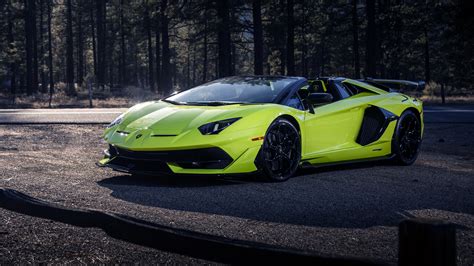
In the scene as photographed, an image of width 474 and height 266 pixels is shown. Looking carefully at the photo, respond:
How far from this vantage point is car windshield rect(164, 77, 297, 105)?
7.07 meters

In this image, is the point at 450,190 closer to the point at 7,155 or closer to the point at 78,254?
the point at 78,254

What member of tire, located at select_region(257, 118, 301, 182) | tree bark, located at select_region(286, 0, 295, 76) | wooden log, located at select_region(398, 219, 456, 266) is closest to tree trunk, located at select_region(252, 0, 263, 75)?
tree bark, located at select_region(286, 0, 295, 76)

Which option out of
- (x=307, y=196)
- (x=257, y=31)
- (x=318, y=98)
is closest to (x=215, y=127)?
(x=307, y=196)

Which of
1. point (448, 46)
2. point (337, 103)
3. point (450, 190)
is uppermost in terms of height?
point (448, 46)

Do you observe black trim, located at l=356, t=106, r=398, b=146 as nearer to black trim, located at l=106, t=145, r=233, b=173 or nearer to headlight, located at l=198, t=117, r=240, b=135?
headlight, located at l=198, t=117, r=240, b=135

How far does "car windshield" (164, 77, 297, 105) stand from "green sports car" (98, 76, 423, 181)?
0.01 m

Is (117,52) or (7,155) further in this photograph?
(117,52)

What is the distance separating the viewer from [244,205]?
519 cm

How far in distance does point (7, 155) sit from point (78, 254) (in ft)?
18.5

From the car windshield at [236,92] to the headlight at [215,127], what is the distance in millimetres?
722

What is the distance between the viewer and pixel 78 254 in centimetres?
341

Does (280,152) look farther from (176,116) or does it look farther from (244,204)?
(244,204)

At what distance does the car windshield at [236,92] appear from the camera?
7070mm

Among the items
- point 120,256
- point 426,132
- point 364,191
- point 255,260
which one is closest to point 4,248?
point 120,256
